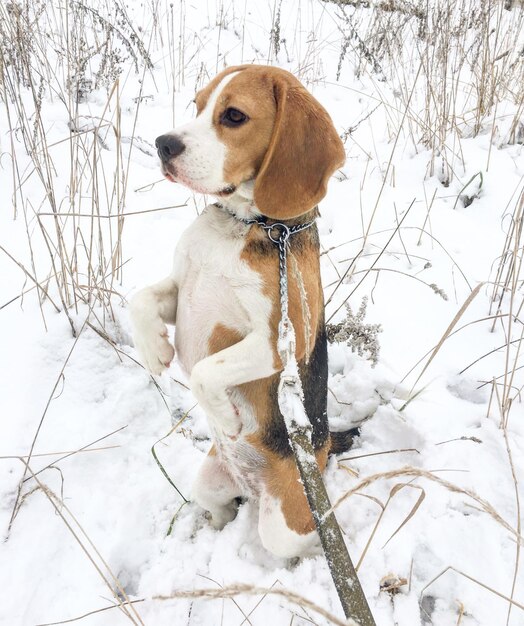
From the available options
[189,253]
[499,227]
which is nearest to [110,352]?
[189,253]

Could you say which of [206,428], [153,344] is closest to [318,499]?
[153,344]

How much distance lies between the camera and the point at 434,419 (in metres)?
2.22

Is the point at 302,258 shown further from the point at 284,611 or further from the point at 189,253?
the point at 284,611

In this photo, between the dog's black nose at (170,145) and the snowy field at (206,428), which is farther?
the snowy field at (206,428)

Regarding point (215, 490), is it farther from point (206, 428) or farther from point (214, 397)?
point (214, 397)

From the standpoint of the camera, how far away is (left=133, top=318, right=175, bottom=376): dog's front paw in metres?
1.73

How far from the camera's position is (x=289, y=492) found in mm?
1879

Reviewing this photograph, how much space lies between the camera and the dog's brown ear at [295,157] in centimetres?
151

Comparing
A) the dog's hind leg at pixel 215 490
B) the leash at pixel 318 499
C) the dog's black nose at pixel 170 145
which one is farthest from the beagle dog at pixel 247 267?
the leash at pixel 318 499

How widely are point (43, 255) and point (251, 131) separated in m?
1.88

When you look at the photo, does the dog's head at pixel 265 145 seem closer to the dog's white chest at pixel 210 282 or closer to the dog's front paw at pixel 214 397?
the dog's white chest at pixel 210 282

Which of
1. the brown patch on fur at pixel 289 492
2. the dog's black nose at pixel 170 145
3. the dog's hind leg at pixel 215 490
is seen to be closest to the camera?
the dog's black nose at pixel 170 145

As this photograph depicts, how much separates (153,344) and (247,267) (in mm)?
444

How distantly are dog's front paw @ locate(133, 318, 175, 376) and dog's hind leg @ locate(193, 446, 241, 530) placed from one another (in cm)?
55
